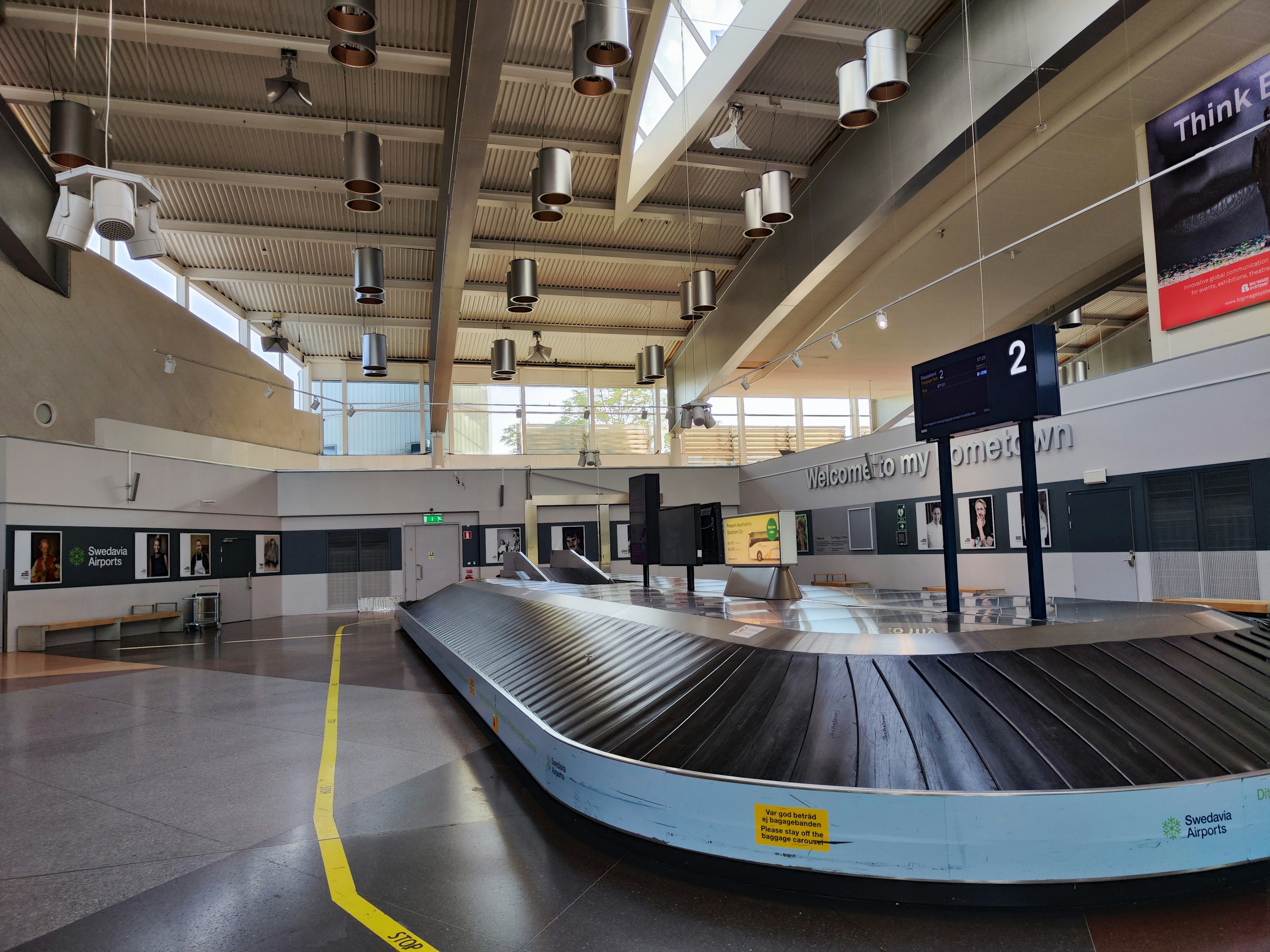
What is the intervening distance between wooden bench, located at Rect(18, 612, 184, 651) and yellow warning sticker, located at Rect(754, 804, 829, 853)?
15.0m

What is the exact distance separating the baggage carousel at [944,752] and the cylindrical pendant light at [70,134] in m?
11.3

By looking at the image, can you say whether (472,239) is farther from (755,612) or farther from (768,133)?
(755,612)

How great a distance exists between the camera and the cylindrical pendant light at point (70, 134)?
436 inches

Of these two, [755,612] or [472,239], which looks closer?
[755,612]

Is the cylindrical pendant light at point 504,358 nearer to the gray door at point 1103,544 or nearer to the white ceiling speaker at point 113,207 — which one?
the white ceiling speaker at point 113,207

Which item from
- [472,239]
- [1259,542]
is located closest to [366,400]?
[472,239]

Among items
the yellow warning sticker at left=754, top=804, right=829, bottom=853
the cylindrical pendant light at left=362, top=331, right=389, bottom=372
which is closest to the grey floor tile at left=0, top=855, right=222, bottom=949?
the yellow warning sticker at left=754, top=804, right=829, bottom=853

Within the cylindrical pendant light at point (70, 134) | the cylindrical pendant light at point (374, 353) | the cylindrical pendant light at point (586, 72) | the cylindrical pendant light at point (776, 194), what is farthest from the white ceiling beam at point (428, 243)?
the cylindrical pendant light at point (586, 72)

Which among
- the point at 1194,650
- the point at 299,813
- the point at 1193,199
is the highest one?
the point at 1193,199

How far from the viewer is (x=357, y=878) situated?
3.60 m

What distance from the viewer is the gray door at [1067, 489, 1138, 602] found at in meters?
10.5

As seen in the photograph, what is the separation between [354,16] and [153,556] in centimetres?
1280

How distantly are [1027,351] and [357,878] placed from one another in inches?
192

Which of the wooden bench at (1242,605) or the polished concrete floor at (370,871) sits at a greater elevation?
the wooden bench at (1242,605)
